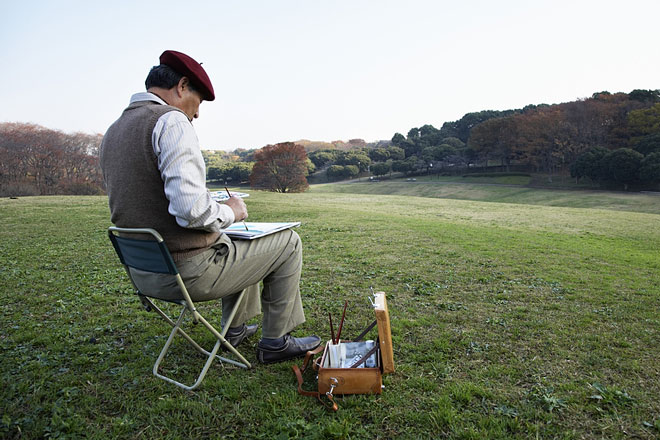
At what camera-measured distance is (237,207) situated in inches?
109

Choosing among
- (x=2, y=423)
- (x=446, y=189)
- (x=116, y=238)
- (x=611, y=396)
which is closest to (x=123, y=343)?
(x=2, y=423)

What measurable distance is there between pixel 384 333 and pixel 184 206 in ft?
4.95

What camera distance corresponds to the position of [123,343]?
3635 millimetres

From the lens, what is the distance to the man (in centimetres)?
228

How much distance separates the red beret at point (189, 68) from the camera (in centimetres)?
255

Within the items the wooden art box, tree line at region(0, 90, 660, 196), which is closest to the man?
the wooden art box

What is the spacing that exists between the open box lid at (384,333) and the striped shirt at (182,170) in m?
1.23

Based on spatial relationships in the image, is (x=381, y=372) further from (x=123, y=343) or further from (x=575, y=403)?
(x=123, y=343)

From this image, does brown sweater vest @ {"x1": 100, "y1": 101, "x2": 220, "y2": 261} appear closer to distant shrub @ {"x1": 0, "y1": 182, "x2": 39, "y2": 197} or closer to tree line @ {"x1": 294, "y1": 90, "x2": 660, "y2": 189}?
distant shrub @ {"x1": 0, "y1": 182, "x2": 39, "y2": 197}

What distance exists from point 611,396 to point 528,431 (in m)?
0.79

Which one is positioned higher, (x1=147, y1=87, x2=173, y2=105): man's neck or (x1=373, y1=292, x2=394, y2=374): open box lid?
(x1=147, y1=87, x2=173, y2=105): man's neck

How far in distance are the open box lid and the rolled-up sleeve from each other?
1.23 meters

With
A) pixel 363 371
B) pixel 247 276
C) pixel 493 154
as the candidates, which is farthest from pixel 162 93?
pixel 493 154

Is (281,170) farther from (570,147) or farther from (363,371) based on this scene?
(363,371)
